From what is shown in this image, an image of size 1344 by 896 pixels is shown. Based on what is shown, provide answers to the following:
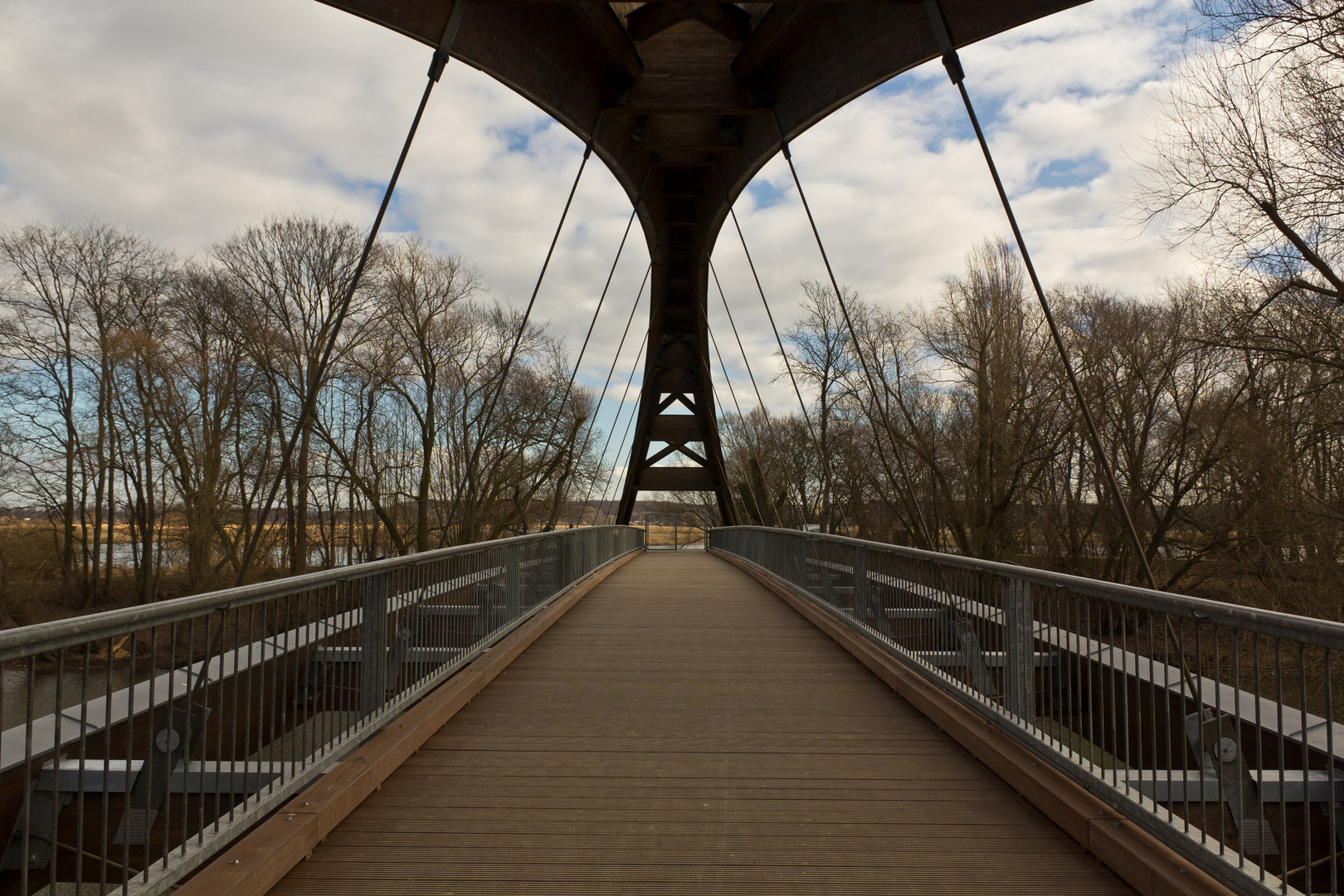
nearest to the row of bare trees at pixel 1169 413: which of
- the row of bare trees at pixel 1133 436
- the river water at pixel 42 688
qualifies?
the row of bare trees at pixel 1133 436

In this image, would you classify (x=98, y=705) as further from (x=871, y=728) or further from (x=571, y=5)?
(x=571, y=5)

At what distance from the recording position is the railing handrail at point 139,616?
1.86 m

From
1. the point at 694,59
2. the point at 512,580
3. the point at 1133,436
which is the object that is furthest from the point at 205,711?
the point at 1133,436

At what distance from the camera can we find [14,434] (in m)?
20.9

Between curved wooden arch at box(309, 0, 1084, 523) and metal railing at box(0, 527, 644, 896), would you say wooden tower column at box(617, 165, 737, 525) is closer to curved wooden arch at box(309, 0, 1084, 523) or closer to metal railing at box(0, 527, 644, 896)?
curved wooden arch at box(309, 0, 1084, 523)

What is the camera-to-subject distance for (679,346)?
2355cm

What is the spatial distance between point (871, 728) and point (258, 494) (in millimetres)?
22107

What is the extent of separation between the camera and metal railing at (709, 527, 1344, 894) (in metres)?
2.37

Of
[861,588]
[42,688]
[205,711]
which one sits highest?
[205,711]

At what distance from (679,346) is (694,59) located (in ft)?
44.5

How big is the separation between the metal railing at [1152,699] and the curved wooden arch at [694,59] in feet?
15.3

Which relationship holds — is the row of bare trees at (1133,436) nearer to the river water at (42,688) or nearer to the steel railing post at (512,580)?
the steel railing post at (512,580)

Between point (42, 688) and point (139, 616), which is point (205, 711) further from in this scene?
point (42, 688)

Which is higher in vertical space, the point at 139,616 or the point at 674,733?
the point at 139,616
